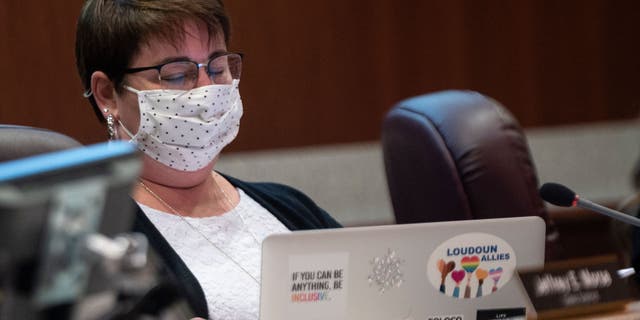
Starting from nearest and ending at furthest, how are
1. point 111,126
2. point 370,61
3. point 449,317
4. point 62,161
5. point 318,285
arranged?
point 62,161
point 318,285
point 449,317
point 111,126
point 370,61

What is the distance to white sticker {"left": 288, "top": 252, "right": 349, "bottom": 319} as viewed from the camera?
5.03 ft

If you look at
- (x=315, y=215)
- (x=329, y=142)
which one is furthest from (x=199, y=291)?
(x=329, y=142)

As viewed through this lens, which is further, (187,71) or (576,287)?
(187,71)

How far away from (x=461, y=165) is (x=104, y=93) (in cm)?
83

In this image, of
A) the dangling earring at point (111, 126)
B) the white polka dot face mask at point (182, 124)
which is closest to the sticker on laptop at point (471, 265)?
the white polka dot face mask at point (182, 124)

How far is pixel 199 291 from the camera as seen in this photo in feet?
6.10

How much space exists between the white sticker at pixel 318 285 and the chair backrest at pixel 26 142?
0.56 metres

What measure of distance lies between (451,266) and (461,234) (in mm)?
53

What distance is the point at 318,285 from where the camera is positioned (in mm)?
1540

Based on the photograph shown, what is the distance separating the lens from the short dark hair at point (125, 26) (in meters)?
2.01

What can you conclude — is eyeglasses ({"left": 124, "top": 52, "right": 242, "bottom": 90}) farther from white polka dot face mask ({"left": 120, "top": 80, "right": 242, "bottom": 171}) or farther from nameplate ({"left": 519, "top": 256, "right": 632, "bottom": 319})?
nameplate ({"left": 519, "top": 256, "right": 632, "bottom": 319})

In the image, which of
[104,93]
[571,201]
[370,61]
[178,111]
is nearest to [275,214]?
[178,111]

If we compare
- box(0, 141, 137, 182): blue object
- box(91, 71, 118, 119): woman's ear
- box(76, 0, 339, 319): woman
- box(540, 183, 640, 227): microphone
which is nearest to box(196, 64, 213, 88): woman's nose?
box(76, 0, 339, 319): woman

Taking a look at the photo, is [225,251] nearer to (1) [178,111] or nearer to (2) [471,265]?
(1) [178,111]
